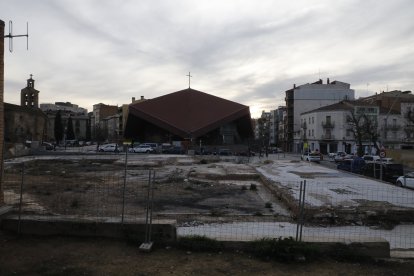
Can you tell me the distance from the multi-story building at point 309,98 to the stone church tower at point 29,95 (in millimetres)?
58965

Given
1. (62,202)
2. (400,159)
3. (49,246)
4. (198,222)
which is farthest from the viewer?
(400,159)

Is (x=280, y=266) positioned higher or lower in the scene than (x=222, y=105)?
lower

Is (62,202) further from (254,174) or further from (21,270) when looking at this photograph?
(254,174)

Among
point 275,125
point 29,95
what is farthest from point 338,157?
point 275,125

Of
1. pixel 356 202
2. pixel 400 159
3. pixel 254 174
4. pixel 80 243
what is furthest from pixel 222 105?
pixel 80 243

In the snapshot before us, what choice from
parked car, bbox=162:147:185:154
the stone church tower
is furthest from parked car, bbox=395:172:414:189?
the stone church tower

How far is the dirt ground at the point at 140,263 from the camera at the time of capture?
6275 millimetres

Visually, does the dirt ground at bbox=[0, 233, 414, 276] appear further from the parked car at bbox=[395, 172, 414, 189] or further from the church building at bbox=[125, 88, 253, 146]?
the church building at bbox=[125, 88, 253, 146]

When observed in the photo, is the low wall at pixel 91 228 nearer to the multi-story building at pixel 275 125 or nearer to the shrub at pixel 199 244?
the shrub at pixel 199 244

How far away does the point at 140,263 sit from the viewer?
260 inches

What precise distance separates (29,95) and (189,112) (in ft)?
98.8

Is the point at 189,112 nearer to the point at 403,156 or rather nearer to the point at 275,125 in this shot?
the point at 403,156

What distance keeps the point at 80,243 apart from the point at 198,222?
421 cm

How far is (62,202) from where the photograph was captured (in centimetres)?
1367
